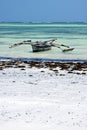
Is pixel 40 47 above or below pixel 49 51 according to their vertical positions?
above

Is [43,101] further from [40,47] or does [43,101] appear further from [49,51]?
[40,47]

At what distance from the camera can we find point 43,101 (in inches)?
548

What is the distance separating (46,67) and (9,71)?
299cm

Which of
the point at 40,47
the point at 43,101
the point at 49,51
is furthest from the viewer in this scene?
the point at 40,47

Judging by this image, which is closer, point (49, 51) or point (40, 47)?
point (49, 51)

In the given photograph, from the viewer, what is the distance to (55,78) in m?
20.2

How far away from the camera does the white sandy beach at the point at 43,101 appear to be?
10938mm

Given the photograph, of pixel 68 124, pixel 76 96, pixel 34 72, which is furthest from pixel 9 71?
pixel 68 124

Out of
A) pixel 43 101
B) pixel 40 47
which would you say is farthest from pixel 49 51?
pixel 43 101

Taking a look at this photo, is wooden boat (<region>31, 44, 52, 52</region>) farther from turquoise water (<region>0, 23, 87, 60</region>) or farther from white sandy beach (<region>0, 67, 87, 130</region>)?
white sandy beach (<region>0, 67, 87, 130</region>)

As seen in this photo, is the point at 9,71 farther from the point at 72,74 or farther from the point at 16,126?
the point at 16,126

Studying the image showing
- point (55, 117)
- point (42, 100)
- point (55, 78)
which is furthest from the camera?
point (55, 78)

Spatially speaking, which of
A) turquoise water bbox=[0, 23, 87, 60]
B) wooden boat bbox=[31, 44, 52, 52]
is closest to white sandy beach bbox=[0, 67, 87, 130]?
turquoise water bbox=[0, 23, 87, 60]

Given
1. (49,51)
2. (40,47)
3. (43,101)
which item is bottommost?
(49,51)
